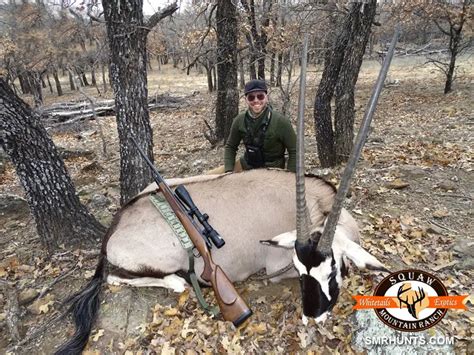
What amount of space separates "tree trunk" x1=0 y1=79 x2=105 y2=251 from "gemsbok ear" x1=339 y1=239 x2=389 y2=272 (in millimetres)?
3325

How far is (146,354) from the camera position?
10.7 ft

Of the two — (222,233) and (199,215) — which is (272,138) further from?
(199,215)

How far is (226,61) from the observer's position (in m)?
8.46

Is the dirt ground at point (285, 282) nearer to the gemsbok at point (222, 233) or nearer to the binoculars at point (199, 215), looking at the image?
the gemsbok at point (222, 233)

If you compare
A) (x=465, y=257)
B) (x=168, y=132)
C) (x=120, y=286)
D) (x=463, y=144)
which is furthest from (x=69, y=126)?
(x=465, y=257)

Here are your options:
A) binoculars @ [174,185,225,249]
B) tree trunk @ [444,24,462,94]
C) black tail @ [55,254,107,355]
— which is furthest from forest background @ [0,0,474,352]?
tree trunk @ [444,24,462,94]

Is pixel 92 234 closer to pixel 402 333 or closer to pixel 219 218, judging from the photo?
pixel 219 218

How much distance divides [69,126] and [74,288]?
1452 cm

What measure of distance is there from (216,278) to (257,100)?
2535 mm

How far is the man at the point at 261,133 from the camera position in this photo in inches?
190

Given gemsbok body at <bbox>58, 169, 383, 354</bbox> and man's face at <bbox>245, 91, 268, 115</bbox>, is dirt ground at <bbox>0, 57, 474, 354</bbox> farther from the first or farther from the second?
man's face at <bbox>245, 91, 268, 115</bbox>

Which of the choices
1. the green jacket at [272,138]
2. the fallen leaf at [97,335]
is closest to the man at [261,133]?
the green jacket at [272,138]

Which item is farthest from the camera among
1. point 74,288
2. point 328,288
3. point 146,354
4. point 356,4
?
point 356,4

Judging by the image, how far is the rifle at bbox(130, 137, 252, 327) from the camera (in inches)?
125
